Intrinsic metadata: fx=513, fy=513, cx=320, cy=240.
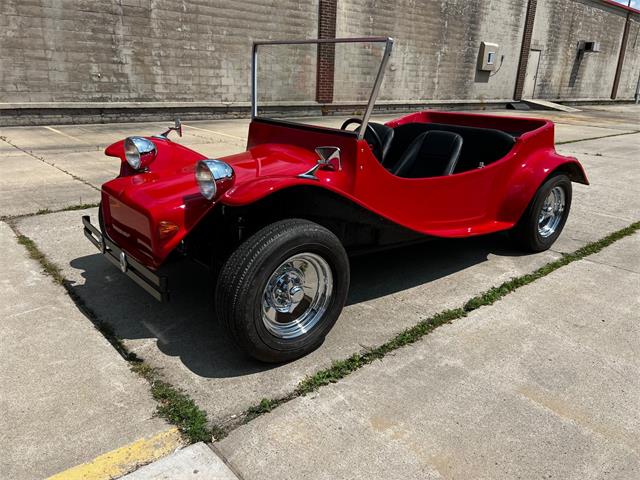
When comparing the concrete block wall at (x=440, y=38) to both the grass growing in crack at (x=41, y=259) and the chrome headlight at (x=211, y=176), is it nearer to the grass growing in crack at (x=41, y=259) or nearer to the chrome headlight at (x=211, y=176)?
the grass growing in crack at (x=41, y=259)

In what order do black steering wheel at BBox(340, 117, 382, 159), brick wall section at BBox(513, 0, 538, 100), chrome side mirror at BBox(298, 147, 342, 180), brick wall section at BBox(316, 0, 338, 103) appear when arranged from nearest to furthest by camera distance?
1. chrome side mirror at BBox(298, 147, 342, 180)
2. black steering wheel at BBox(340, 117, 382, 159)
3. brick wall section at BBox(316, 0, 338, 103)
4. brick wall section at BBox(513, 0, 538, 100)

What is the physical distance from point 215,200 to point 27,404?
4.08 ft

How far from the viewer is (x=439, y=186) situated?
11.1ft

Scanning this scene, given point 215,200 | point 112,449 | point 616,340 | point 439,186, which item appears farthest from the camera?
point 439,186

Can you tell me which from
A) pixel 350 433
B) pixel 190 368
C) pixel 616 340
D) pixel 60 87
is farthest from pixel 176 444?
pixel 60 87

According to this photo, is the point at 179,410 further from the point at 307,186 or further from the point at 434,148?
the point at 434,148

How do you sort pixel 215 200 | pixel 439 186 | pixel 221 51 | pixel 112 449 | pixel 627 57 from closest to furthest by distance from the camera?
pixel 112 449 → pixel 215 200 → pixel 439 186 → pixel 221 51 → pixel 627 57

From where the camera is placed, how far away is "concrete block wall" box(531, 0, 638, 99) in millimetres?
22031

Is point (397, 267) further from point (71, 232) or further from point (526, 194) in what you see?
point (71, 232)

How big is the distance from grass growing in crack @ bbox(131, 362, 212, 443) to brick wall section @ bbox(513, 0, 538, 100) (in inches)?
884

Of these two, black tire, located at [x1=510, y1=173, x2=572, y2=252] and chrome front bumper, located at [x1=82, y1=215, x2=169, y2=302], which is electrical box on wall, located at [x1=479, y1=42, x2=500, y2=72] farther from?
chrome front bumper, located at [x1=82, y1=215, x2=169, y2=302]

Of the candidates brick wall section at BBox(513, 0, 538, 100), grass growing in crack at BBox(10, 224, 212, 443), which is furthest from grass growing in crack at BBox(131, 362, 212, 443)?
brick wall section at BBox(513, 0, 538, 100)

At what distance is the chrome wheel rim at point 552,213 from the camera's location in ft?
14.5

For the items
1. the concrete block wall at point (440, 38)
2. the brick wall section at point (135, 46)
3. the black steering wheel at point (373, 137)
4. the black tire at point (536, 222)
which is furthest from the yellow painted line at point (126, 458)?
the concrete block wall at point (440, 38)
